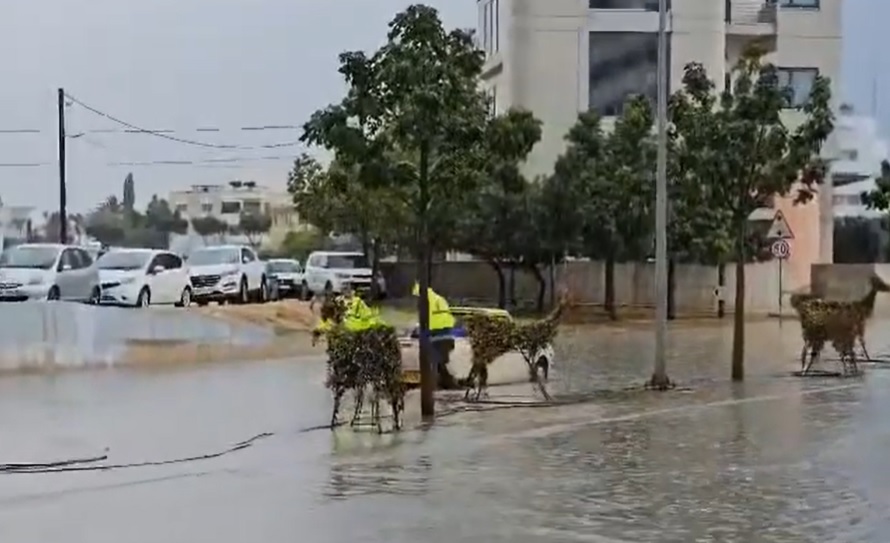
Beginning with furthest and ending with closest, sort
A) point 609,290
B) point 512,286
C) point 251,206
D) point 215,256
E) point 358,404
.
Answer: point 251,206
point 512,286
point 609,290
point 215,256
point 358,404

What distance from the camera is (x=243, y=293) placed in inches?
1818

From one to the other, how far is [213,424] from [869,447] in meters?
7.60

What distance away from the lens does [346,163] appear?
1997cm

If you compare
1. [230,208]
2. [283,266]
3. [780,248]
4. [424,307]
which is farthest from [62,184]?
[424,307]

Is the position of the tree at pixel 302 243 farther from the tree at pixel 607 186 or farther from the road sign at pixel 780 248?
the road sign at pixel 780 248

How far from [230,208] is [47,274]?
22.3m

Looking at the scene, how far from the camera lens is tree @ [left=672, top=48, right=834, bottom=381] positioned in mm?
25078

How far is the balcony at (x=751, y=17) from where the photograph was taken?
58625 millimetres

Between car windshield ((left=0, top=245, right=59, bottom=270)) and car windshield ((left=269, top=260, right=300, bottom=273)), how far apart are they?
12.9 meters

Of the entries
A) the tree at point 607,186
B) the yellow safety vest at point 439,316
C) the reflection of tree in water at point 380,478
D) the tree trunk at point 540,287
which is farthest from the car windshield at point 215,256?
the reflection of tree in water at point 380,478

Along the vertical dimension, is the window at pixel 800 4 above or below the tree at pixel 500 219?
above

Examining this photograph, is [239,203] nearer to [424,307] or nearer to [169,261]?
[169,261]

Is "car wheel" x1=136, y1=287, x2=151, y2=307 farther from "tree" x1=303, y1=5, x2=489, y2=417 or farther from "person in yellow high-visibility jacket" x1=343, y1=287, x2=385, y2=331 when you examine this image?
"tree" x1=303, y1=5, x2=489, y2=417

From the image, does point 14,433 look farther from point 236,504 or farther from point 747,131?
point 747,131
